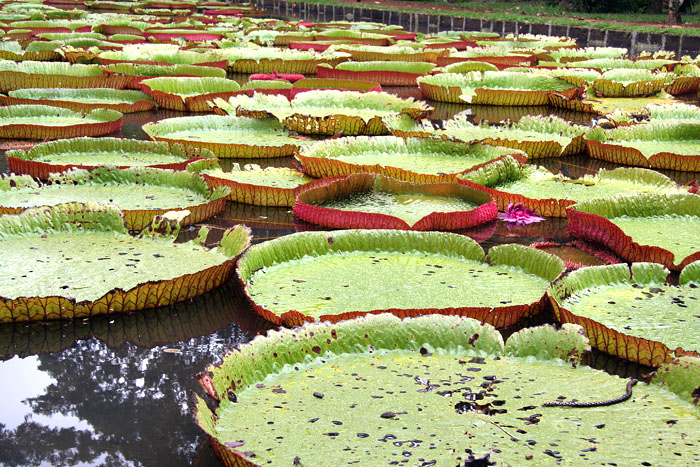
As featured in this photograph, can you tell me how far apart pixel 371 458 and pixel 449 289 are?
110 centimetres

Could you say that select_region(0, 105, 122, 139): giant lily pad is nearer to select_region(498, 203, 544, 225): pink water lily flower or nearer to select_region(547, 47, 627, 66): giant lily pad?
select_region(498, 203, 544, 225): pink water lily flower

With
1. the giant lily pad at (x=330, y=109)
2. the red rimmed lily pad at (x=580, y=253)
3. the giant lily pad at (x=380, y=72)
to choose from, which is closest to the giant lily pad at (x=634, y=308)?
the red rimmed lily pad at (x=580, y=253)

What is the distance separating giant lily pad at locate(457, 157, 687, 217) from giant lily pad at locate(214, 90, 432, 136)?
1281 mm

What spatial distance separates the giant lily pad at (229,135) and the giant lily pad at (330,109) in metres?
0.08

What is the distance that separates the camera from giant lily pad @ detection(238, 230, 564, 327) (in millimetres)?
2471

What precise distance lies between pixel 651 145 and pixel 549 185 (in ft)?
5.03

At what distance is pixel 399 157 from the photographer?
466 cm

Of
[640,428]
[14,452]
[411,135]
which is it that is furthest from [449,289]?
[411,135]

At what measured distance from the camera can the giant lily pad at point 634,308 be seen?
7.38ft

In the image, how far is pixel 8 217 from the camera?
121 inches

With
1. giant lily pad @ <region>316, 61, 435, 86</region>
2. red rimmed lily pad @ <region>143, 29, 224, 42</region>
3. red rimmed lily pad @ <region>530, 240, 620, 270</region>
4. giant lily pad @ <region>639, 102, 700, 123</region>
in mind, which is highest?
red rimmed lily pad @ <region>143, 29, 224, 42</region>

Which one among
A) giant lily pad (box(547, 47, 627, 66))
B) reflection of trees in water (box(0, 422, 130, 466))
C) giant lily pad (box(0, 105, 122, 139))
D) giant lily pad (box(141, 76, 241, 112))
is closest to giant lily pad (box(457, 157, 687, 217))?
reflection of trees in water (box(0, 422, 130, 466))

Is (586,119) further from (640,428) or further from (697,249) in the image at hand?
(640,428)

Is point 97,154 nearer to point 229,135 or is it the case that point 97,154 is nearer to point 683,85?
point 229,135
